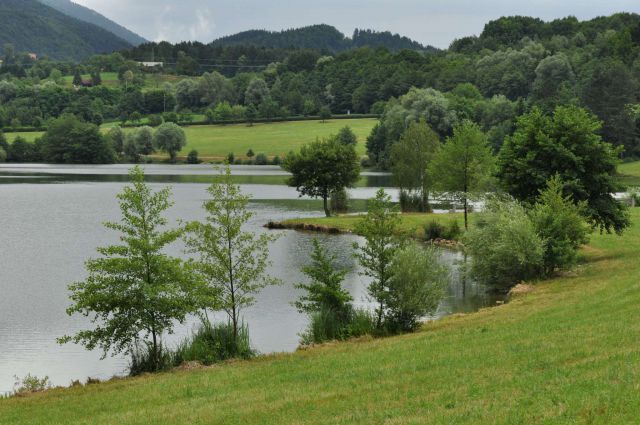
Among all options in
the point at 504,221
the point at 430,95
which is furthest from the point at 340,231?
the point at 430,95

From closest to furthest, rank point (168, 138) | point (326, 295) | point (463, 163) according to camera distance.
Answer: point (326, 295), point (463, 163), point (168, 138)

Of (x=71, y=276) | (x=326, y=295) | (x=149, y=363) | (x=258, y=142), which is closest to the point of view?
(x=149, y=363)

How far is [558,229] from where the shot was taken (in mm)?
41281

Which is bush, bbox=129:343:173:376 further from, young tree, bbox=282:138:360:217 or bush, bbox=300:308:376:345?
young tree, bbox=282:138:360:217

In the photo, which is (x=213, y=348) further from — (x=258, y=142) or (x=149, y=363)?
(x=258, y=142)

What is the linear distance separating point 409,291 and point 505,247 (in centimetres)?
1116

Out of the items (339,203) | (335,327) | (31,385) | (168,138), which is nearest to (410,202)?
(339,203)

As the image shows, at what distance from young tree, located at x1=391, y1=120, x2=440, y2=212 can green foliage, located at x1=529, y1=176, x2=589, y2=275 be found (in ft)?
124

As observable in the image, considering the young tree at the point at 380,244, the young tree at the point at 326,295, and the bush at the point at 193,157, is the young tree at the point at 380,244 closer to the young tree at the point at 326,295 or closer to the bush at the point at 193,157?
the young tree at the point at 326,295

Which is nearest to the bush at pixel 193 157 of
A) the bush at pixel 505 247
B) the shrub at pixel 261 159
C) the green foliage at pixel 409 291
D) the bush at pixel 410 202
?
the shrub at pixel 261 159

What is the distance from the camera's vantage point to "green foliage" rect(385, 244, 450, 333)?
105 feet

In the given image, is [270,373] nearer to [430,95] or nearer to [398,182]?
[398,182]

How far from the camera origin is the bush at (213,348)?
29.1 meters

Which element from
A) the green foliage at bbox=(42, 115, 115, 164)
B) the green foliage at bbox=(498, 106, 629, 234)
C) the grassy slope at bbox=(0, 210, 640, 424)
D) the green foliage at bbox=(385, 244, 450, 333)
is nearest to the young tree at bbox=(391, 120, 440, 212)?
the green foliage at bbox=(498, 106, 629, 234)
